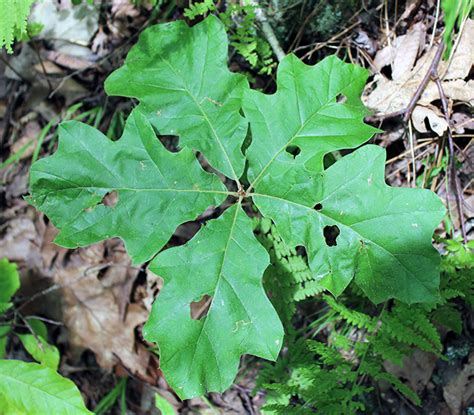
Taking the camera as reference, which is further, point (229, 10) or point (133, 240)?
point (229, 10)

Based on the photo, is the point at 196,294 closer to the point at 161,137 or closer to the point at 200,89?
the point at 200,89

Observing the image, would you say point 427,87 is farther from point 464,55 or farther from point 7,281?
point 7,281

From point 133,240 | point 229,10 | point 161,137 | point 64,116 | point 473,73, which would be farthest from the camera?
point 64,116

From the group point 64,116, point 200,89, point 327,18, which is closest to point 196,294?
point 200,89

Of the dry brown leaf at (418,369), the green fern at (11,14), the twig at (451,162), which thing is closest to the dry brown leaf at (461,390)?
the dry brown leaf at (418,369)

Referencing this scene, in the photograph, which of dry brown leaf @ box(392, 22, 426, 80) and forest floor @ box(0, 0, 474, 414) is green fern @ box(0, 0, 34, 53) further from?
dry brown leaf @ box(392, 22, 426, 80)

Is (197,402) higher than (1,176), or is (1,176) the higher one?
(1,176)
